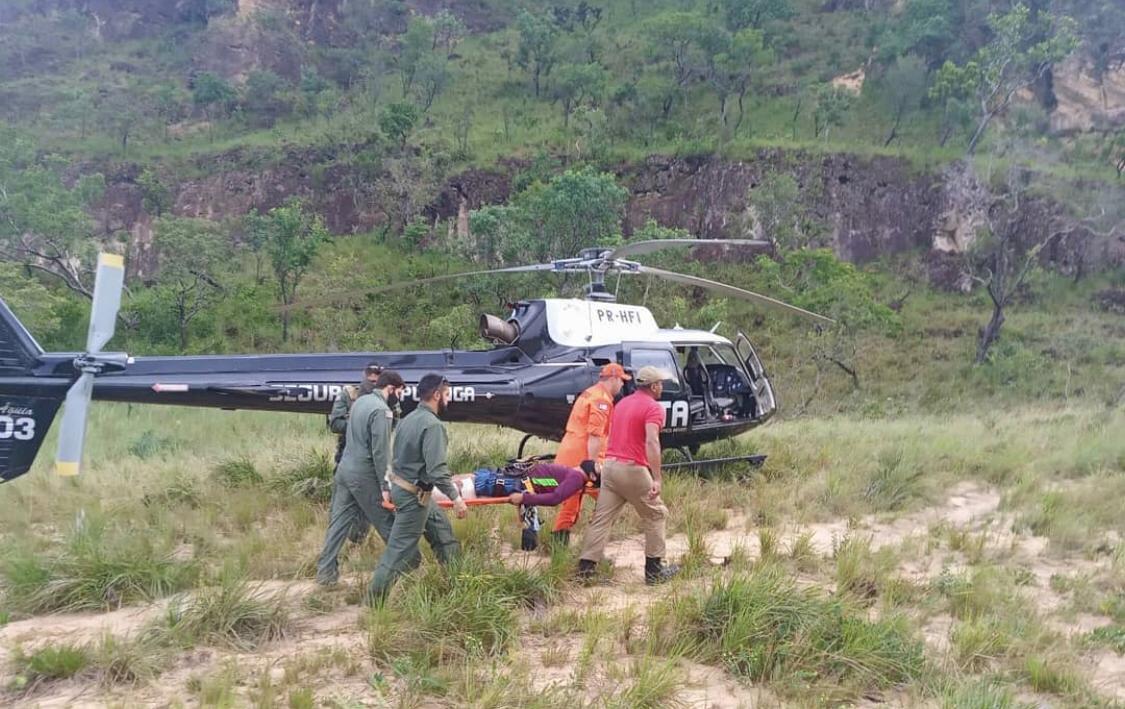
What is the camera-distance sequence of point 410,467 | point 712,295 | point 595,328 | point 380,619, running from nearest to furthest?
point 380,619 → point 410,467 → point 595,328 → point 712,295

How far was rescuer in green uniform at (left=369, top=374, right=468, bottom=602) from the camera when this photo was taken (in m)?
5.40

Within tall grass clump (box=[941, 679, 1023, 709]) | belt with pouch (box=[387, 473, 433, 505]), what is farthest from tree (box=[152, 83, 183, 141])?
tall grass clump (box=[941, 679, 1023, 709])

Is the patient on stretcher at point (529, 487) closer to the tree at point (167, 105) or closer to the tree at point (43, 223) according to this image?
the tree at point (43, 223)

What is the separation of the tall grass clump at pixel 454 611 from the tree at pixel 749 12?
4527 centimetres

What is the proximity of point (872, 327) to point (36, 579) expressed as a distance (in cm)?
2485

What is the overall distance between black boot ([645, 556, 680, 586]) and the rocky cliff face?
102 feet

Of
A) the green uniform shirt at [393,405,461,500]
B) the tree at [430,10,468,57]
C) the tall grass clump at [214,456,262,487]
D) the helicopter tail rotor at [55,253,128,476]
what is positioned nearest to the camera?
the green uniform shirt at [393,405,461,500]

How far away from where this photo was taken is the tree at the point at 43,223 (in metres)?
27.9

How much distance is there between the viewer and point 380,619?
506 centimetres

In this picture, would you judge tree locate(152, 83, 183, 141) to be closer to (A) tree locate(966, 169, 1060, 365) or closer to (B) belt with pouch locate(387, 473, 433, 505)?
(A) tree locate(966, 169, 1060, 365)

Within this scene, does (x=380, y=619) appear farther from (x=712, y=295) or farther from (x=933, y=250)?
(x=933, y=250)

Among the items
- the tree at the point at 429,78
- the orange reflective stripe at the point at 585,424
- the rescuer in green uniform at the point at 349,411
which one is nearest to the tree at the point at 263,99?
the tree at the point at 429,78

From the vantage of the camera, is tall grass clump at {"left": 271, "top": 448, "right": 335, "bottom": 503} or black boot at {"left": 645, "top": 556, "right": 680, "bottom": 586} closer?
black boot at {"left": 645, "top": 556, "right": 680, "bottom": 586}

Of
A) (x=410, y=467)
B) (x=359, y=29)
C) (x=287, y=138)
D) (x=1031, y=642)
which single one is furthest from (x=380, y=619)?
(x=359, y=29)
